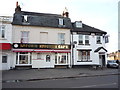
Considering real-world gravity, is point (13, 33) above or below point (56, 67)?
above

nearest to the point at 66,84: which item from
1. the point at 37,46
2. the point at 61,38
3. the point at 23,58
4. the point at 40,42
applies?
the point at 37,46

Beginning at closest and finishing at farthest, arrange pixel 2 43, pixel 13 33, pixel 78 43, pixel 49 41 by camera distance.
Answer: pixel 2 43 < pixel 13 33 < pixel 49 41 < pixel 78 43

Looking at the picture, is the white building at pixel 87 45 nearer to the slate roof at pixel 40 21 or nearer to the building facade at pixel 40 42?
the building facade at pixel 40 42

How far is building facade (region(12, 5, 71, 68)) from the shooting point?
65.1 feet

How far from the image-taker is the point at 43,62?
20703 mm

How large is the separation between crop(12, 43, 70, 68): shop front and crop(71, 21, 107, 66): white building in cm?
170

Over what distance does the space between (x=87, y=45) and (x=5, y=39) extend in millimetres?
13649

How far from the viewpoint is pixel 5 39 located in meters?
18.6

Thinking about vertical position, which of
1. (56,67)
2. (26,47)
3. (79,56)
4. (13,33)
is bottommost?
(56,67)

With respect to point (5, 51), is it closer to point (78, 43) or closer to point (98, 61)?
point (78, 43)

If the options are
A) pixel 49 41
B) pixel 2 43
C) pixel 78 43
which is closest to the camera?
pixel 2 43

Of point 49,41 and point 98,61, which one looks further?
point 98,61

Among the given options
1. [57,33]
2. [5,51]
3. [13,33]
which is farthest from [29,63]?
[57,33]

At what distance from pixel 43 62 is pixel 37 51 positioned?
7.00 ft
